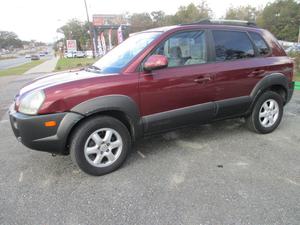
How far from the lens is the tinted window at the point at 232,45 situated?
134 inches

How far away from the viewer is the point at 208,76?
324cm

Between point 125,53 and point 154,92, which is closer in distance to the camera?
point 154,92

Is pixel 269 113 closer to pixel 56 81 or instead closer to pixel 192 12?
pixel 56 81

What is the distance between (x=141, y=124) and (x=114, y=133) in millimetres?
354

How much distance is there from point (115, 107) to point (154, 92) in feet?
1.76

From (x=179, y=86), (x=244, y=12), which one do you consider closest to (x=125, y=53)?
(x=179, y=86)

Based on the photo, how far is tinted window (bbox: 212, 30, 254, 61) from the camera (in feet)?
11.1

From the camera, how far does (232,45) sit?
11.6 feet

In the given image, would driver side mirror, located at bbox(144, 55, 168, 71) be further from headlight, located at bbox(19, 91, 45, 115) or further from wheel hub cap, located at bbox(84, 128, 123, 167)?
headlight, located at bbox(19, 91, 45, 115)

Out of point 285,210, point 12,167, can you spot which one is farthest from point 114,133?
point 285,210

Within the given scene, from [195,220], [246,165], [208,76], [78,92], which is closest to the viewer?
[195,220]

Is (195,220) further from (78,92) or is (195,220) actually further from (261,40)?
(261,40)

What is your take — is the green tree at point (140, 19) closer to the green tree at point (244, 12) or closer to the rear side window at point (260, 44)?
the green tree at point (244, 12)

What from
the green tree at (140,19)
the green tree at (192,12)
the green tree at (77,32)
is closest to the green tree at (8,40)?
the green tree at (77,32)
